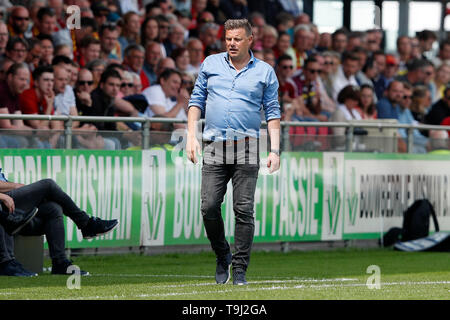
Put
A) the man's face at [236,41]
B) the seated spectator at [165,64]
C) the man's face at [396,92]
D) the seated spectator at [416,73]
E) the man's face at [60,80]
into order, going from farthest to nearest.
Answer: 1. the seated spectator at [416,73]
2. the man's face at [396,92]
3. the seated spectator at [165,64]
4. the man's face at [60,80]
5. the man's face at [236,41]

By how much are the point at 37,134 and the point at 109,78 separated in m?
2.42

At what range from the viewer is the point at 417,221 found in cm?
1597

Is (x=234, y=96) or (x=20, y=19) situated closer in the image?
(x=234, y=96)

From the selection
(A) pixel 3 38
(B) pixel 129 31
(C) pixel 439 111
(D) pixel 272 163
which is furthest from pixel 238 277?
(C) pixel 439 111

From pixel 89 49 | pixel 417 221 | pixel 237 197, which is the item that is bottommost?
pixel 417 221

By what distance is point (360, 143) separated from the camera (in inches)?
623

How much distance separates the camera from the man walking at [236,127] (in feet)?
31.6

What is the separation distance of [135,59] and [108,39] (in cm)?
48

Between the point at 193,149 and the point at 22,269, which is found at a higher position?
the point at 193,149

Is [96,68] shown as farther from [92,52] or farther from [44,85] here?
[44,85]

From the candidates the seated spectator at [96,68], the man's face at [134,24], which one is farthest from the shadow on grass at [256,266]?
the man's face at [134,24]

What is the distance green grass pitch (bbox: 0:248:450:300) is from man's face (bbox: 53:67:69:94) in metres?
2.40

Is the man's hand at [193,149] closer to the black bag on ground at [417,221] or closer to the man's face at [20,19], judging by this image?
the man's face at [20,19]

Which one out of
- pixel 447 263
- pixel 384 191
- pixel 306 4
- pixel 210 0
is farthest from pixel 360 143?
pixel 306 4
